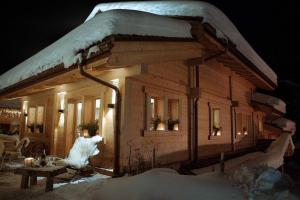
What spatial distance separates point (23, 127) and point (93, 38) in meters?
9.77

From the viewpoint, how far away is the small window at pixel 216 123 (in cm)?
1180

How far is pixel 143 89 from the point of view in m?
7.94

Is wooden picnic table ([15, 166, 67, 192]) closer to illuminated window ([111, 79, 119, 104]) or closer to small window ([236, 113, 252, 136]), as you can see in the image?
illuminated window ([111, 79, 119, 104])

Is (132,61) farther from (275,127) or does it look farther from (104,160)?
(275,127)

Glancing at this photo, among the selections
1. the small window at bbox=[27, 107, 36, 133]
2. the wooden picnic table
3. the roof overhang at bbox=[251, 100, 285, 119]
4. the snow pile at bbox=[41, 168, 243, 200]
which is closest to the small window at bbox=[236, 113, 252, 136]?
the roof overhang at bbox=[251, 100, 285, 119]

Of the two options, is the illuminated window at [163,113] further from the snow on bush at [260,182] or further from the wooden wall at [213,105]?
the snow on bush at [260,182]

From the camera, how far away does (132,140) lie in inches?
294

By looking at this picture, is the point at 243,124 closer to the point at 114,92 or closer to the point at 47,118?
the point at 114,92

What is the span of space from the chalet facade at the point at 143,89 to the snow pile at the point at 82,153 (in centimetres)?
45

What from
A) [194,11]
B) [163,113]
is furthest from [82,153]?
[194,11]

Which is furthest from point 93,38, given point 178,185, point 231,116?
point 231,116

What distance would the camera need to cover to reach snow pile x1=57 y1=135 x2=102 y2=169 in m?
7.12

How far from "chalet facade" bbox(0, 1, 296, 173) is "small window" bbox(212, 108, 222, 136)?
0.04 m

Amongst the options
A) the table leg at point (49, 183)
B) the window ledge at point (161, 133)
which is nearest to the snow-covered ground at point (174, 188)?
the table leg at point (49, 183)
